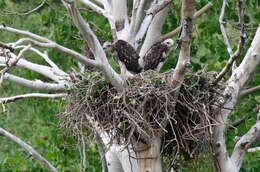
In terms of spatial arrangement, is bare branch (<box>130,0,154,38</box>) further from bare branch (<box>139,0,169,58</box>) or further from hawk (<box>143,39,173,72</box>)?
hawk (<box>143,39,173,72</box>)

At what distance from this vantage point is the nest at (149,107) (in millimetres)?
3666

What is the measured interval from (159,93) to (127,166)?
110 cm

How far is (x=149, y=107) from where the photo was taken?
12.2 feet

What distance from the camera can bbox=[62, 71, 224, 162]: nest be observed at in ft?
12.0

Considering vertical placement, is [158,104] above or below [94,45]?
below

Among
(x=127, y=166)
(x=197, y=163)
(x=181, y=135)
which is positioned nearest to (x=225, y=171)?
(x=197, y=163)

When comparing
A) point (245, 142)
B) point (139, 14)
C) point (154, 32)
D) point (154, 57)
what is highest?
point (139, 14)

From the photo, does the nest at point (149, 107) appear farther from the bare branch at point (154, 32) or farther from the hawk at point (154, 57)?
the bare branch at point (154, 32)

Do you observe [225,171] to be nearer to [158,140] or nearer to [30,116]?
[158,140]

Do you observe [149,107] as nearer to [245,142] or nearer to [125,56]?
[245,142]

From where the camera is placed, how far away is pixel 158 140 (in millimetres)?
4012

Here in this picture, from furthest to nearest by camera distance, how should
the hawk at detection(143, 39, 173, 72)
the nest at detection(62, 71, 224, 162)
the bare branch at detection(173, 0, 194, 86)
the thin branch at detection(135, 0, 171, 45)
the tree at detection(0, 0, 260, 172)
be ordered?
1. the hawk at detection(143, 39, 173, 72)
2. the thin branch at detection(135, 0, 171, 45)
3. the nest at detection(62, 71, 224, 162)
4. the tree at detection(0, 0, 260, 172)
5. the bare branch at detection(173, 0, 194, 86)

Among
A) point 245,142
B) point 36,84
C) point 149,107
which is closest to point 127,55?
point 36,84

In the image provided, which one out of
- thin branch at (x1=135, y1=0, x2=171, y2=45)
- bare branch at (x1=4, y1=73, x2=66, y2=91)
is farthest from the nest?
thin branch at (x1=135, y1=0, x2=171, y2=45)
